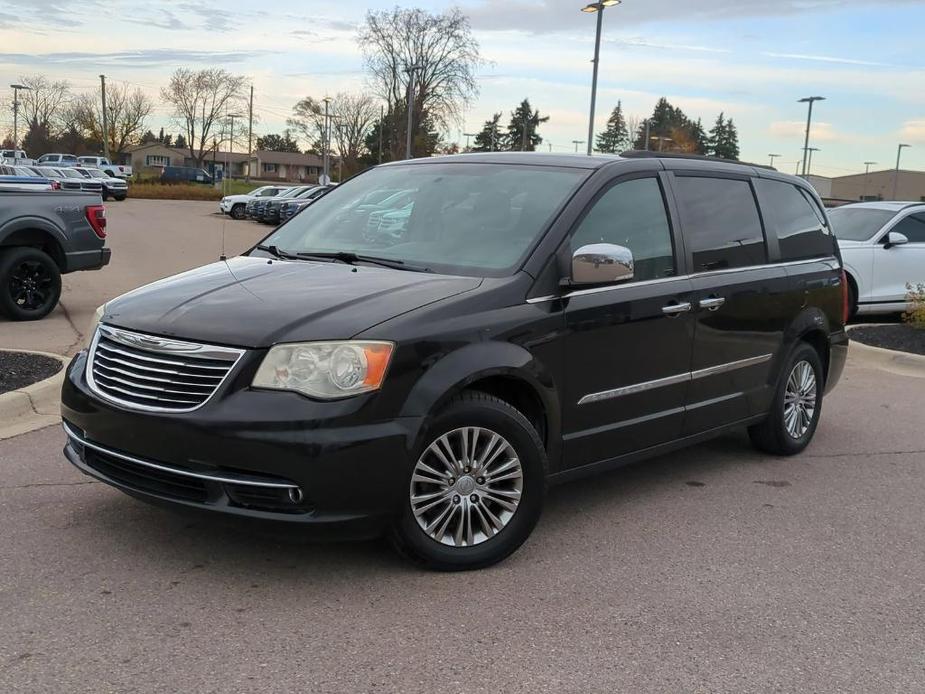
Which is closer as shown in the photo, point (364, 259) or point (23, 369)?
point (364, 259)

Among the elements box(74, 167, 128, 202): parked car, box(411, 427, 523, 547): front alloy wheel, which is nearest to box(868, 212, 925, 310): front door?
box(411, 427, 523, 547): front alloy wheel

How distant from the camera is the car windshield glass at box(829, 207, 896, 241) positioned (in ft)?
40.8

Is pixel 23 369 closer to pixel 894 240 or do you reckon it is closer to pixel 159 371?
pixel 159 371

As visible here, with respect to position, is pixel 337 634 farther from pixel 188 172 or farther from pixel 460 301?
pixel 188 172

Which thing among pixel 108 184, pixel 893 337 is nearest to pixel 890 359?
pixel 893 337

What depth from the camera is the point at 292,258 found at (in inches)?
189

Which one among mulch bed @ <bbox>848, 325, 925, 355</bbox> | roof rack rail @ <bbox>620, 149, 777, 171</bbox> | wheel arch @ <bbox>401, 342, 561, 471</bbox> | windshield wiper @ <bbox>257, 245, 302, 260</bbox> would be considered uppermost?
roof rack rail @ <bbox>620, 149, 777, 171</bbox>

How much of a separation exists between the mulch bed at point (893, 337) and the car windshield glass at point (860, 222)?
1.83 metres

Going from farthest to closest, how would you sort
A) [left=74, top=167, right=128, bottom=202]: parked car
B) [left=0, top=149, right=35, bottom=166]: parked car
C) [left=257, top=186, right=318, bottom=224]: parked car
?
1. [left=74, top=167, right=128, bottom=202]: parked car
2. [left=0, top=149, right=35, bottom=166]: parked car
3. [left=257, top=186, right=318, bottom=224]: parked car

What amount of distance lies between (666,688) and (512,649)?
546 millimetres

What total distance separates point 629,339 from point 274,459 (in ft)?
6.38

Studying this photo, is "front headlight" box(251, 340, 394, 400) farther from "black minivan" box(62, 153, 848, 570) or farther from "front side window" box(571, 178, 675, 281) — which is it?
"front side window" box(571, 178, 675, 281)

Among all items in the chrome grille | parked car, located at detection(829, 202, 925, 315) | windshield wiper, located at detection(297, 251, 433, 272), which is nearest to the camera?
the chrome grille

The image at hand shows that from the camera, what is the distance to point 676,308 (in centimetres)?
491
